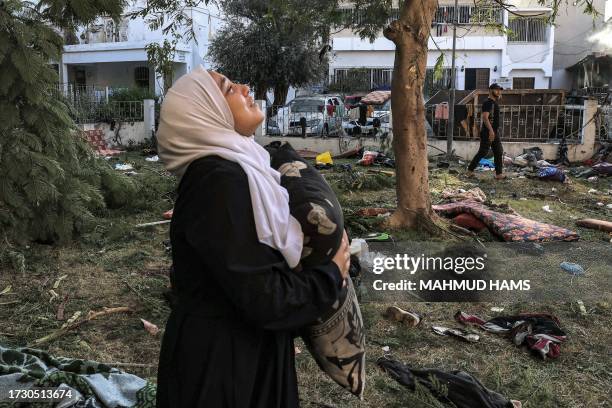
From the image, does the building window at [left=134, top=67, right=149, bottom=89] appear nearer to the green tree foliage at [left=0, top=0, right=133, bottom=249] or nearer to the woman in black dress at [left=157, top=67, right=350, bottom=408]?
the green tree foliage at [left=0, top=0, right=133, bottom=249]

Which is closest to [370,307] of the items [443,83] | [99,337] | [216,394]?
[99,337]

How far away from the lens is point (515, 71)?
28.5 metres

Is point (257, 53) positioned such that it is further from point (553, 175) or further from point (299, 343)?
point (299, 343)

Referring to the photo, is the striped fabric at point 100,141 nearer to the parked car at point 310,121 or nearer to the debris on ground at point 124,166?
the debris on ground at point 124,166

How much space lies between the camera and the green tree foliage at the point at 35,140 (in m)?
4.52

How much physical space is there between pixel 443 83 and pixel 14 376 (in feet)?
85.5

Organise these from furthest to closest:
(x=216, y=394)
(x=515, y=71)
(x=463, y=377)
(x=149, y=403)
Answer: (x=515, y=71)
(x=463, y=377)
(x=149, y=403)
(x=216, y=394)

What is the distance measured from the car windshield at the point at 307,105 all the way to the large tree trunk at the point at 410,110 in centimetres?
1074

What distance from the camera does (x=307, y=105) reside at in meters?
17.8

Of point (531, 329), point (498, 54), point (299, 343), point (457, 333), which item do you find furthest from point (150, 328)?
point (498, 54)

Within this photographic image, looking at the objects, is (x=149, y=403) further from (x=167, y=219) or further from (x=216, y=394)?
(x=167, y=219)

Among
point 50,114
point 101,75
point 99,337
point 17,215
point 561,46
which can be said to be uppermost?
point 561,46

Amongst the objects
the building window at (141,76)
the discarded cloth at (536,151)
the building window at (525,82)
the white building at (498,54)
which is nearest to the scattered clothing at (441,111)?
the discarded cloth at (536,151)

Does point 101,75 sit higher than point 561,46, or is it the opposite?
point 561,46
